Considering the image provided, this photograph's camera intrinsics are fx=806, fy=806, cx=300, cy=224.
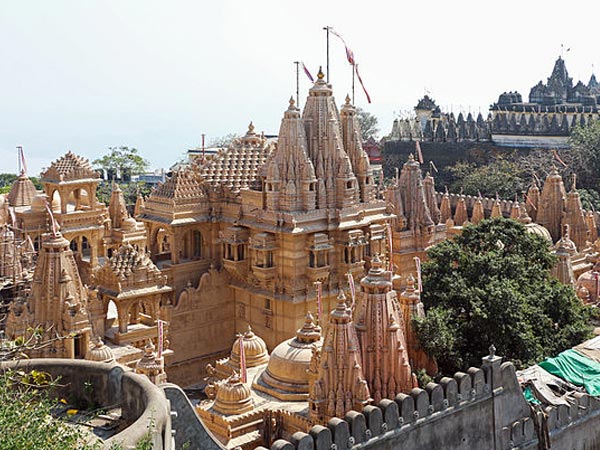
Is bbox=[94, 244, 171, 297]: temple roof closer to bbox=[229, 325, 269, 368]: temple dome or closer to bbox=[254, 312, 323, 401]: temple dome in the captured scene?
bbox=[229, 325, 269, 368]: temple dome

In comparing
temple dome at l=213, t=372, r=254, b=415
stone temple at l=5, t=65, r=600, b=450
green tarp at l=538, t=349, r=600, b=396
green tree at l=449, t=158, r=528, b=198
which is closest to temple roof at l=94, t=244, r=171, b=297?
stone temple at l=5, t=65, r=600, b=450

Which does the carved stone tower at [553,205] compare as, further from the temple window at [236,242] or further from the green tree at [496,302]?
the temple window at [236,242]

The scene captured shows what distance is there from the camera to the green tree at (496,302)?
25203 millimetres

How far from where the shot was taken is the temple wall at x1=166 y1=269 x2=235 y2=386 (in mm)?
29672

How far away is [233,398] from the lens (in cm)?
2280

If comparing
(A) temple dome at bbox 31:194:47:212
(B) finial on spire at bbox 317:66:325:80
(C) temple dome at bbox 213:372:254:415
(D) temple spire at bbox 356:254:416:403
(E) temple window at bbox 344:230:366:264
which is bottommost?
(C) temple dome at bbox 213:372:254:415

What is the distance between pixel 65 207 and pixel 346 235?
51.4 feet

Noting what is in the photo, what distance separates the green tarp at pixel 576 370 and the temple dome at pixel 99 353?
511 inches

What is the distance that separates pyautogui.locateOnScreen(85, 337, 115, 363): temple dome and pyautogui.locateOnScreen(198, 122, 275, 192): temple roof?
29.5 ft

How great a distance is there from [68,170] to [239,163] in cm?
1054

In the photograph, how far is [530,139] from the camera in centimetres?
9419

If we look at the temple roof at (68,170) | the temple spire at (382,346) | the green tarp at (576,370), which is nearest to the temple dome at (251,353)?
the temple spire at (382,346)

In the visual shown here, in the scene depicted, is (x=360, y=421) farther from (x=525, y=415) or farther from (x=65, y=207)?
(x=65, y=207)

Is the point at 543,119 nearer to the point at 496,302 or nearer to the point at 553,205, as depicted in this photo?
the point at 553,205
